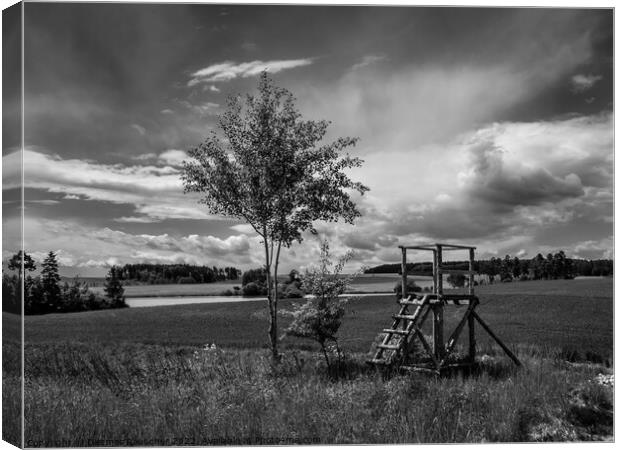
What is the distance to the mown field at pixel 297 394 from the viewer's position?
31.8 ft

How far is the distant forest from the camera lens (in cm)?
1224

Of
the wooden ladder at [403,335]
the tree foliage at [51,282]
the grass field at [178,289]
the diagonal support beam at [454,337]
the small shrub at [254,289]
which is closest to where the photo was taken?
the tree foliage at [51,282]

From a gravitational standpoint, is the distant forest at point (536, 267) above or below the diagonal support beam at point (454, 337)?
above

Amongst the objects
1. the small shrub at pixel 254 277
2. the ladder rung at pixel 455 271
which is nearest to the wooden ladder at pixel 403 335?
the ladder rung at pixel 455 271

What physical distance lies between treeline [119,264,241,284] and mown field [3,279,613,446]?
1.94 meters

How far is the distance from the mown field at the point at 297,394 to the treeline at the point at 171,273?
6.36 feet

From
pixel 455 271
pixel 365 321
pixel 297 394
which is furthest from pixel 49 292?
pixel 455 271

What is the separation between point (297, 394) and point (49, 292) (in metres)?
11.8

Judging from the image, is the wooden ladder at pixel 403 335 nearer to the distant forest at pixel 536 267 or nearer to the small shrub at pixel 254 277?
the distant forest at pixel 536 267

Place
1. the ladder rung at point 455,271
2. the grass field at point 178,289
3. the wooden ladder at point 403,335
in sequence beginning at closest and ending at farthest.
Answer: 1. the wooden ladder at point 403,335
2. the ladder rung at point 455,271
3. the grass field at point 178,289

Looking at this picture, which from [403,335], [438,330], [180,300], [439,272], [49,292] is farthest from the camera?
[180,300]

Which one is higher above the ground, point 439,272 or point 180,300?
point 439,272

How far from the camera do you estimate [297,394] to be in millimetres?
10562

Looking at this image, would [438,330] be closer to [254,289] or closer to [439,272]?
[439,272]
